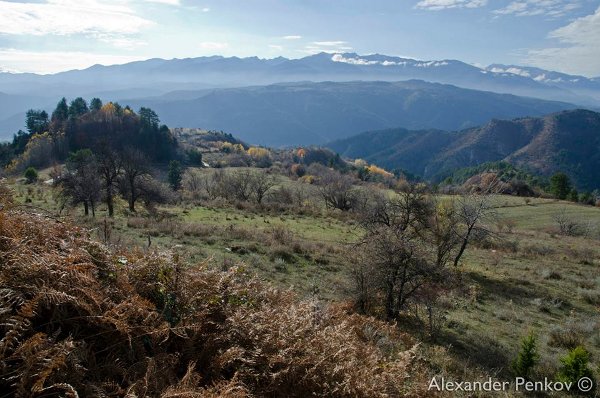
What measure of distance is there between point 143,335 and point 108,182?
35.1 meters

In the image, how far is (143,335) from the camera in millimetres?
3936

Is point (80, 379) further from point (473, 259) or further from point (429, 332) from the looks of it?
point (473, 259)

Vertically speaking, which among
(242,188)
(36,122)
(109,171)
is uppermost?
(36,122)

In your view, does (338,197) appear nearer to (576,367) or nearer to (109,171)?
(109,171)

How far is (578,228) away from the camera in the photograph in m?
49.6

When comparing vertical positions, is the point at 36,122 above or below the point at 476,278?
above

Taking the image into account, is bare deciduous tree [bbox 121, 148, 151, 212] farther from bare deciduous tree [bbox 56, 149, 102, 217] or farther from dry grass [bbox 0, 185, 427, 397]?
dry grass [bbox 0, 185, 427, 397]

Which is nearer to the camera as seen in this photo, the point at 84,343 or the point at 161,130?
the point at 84,343

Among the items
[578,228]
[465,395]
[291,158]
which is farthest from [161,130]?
[465,395]

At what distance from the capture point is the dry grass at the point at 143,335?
325 centimetres

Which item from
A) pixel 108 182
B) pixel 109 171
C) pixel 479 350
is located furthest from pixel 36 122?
pixel 479 350

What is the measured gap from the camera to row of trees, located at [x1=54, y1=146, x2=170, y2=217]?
1173 inches

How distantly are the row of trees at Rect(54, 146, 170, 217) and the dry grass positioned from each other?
91.9ft

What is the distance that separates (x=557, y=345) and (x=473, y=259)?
16619 mm
